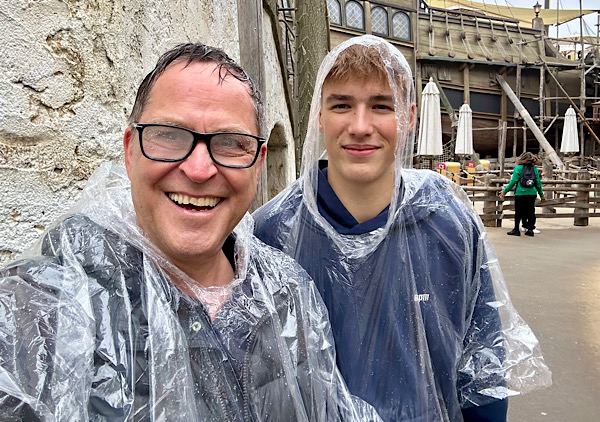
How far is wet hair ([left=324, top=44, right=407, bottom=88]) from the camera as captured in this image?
1.46m

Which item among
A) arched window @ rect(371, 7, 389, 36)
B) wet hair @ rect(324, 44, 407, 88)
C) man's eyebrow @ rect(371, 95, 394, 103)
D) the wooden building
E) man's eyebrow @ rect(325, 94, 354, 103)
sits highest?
arched window @ rect(371, 7, 389, 36)

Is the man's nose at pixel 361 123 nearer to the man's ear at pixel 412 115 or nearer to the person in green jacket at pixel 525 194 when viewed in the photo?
the man's ear at pixel 412 115

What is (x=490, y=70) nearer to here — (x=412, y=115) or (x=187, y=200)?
(x=412, y=115)

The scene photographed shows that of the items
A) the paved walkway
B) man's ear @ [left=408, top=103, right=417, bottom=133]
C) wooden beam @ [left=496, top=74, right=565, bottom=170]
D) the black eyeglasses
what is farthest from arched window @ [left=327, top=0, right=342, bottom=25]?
the black eyeglasses

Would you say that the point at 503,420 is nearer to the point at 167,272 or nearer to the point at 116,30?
the point at 167,272

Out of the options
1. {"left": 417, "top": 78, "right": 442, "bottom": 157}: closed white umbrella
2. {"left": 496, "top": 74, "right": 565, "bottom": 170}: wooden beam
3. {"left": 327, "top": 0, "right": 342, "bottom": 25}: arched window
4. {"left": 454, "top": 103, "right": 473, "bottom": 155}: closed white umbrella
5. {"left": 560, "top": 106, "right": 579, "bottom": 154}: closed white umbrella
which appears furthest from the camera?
{"left": 327, "top": 0, "right": 342, "bottom": 25}: arched window

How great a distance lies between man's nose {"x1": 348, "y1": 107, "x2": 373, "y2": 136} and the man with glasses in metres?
0.43

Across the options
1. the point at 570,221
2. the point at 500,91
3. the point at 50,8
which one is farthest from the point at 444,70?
the point at 50,8

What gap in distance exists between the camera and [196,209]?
958mm

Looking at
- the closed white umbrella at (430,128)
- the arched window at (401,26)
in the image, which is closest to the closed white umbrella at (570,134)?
the arched window at (401,26)

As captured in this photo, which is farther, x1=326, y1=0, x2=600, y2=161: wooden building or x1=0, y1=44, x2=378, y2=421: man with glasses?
x1=326, y1=0, x2=600, y2=161: wooden building

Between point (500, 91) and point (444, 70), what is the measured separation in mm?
2790

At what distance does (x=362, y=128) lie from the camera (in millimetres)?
1430

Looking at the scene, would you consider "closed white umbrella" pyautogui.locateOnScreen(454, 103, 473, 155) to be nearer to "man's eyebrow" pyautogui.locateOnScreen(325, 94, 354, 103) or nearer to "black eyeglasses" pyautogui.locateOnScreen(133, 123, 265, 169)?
"man's eyebrow" pyautogui.locateOnScreen(325, 94, 354, 103)
